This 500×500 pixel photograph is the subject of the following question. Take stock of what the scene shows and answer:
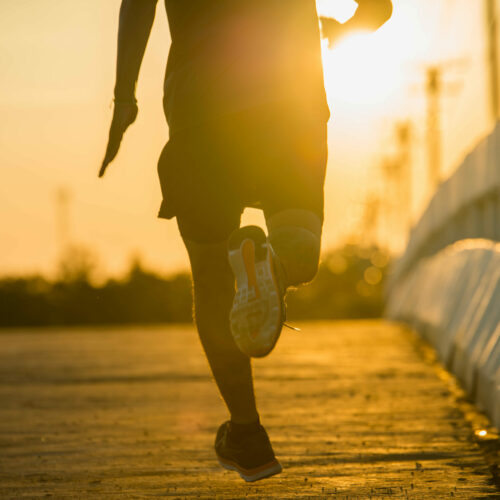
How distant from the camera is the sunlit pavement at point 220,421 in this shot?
3516 mm

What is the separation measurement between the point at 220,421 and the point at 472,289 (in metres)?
2.00

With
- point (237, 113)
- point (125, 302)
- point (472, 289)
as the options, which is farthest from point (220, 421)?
point (125, 302)

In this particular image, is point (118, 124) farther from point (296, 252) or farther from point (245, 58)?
point (296, 252)

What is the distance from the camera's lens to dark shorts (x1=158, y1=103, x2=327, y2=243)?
317cm

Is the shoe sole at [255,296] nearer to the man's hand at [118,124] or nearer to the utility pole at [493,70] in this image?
the man's hand at [118,124]

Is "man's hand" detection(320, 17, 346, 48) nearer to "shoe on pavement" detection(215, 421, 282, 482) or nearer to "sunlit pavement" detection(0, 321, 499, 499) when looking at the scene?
"shoe on pavement" detection(215, 421, 282, 482)

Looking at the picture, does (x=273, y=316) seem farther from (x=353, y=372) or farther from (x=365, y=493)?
(x=353, y=372)

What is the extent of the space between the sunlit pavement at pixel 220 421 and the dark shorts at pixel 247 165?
921 millimetres

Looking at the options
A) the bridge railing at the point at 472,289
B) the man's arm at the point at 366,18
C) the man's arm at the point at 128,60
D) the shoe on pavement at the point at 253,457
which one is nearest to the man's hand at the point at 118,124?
the man's arm at the point at 128,60

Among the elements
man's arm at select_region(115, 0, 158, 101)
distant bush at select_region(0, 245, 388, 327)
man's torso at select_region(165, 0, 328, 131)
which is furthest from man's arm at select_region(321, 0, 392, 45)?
distant bush at select_region(0, 245, 388, 327)

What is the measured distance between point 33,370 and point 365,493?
5.51 metres

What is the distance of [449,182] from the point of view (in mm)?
14789

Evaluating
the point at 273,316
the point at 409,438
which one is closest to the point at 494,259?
the point at 409,438

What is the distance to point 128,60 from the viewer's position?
129 inches
